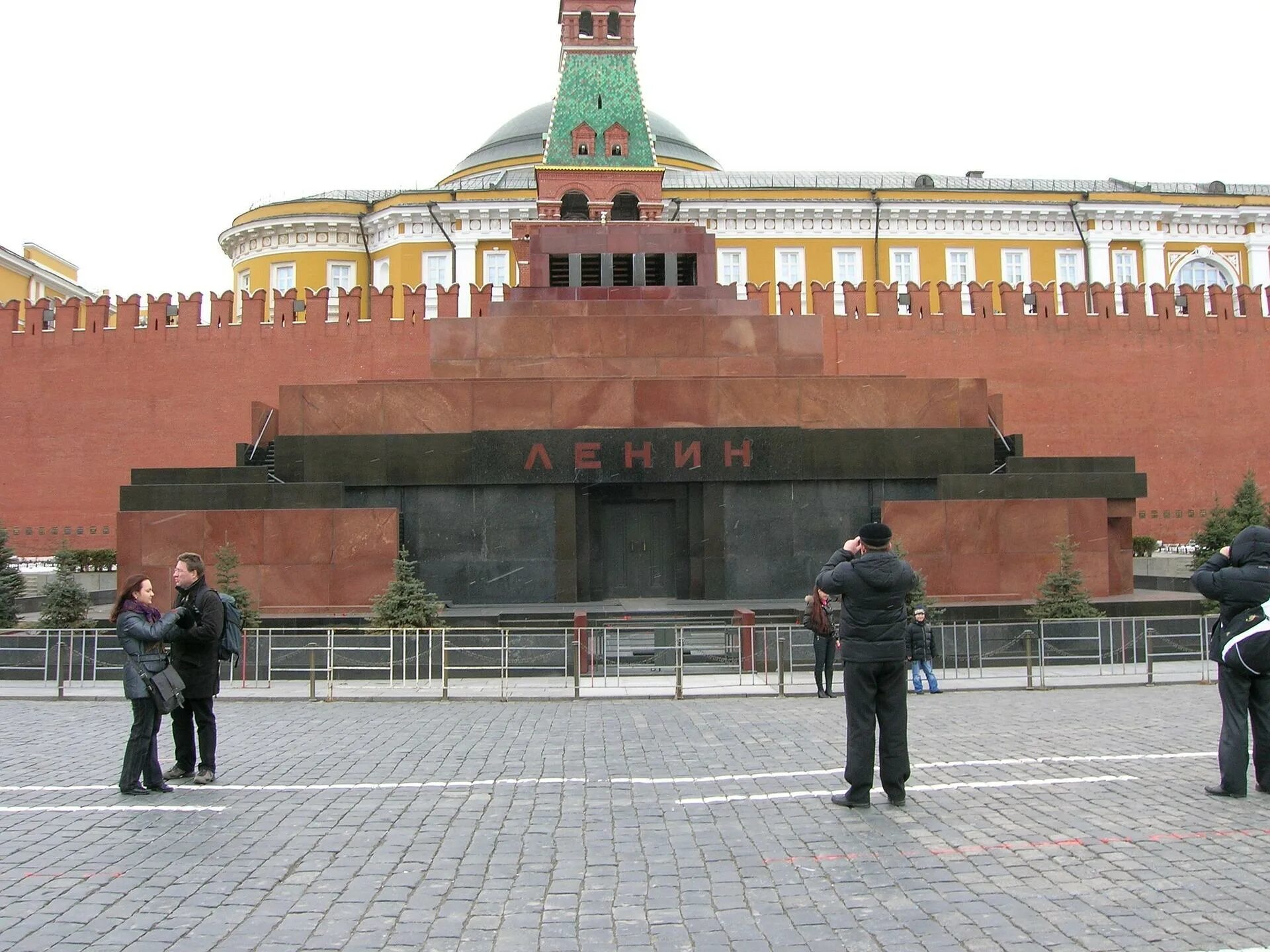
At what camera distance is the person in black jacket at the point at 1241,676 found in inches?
222

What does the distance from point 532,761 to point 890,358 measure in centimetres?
2198

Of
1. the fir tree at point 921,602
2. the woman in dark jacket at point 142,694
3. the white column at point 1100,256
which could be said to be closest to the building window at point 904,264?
the white column at point 1100,256

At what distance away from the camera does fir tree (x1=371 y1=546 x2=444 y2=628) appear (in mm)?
12570

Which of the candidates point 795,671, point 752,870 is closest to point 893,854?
point 752,870

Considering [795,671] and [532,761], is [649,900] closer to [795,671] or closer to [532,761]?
[532,761]

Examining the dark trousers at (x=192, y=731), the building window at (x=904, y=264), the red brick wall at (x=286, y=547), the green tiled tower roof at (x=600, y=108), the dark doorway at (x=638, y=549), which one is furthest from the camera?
the building window at (x=904, y=264)

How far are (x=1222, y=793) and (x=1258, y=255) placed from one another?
39.3 meters

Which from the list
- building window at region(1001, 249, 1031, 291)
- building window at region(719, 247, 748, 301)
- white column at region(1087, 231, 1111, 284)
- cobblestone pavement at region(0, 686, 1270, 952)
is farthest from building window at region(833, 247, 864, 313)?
cobblestone pavement at region(0, 686, 1270, 952)

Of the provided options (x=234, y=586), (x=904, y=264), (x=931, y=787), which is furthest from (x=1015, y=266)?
(x=931, y=787)

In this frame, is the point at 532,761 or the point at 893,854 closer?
the point at 893,854

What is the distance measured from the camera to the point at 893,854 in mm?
4699

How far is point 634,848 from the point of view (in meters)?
4.89

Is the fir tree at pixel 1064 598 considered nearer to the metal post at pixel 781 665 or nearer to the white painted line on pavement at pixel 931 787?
the metal post at pixel 781 665

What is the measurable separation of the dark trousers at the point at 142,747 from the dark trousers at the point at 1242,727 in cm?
552
